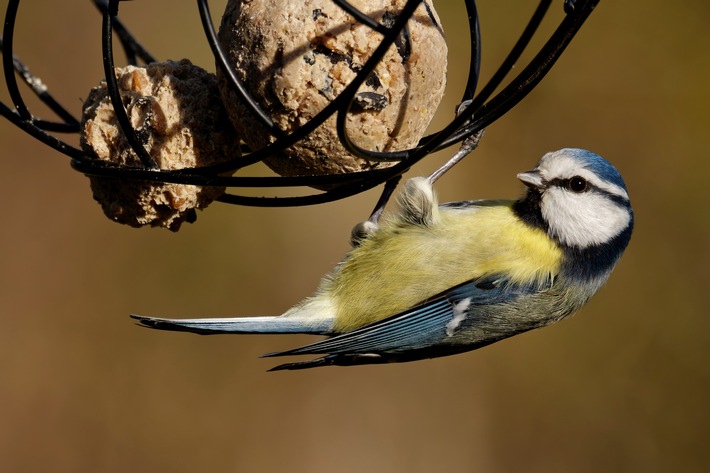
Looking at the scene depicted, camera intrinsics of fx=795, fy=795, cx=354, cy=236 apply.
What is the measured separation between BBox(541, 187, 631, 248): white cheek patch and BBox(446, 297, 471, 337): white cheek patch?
34cm

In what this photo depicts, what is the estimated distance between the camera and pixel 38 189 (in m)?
3.73

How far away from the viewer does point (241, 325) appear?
2.17m

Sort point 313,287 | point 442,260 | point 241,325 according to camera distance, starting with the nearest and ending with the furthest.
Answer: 1. point 241,325
2. point 442,260
3. point 313,287

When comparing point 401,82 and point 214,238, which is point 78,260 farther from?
point 401,82

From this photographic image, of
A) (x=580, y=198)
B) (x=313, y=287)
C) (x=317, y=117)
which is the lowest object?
(x=317, y=117)

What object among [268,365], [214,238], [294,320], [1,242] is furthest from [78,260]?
[294,320]

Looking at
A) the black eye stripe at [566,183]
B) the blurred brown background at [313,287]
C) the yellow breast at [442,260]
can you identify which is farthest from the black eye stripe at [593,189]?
the blurred brown background at [313,287]

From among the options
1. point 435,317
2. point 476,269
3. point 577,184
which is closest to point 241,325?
point 435,317

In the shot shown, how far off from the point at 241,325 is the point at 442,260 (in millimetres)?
632

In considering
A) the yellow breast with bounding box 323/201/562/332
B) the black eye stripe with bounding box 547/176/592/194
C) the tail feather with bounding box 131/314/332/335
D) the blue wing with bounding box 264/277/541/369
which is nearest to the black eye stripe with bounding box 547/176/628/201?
the black eye stripe with bounding box 547/176/592/194

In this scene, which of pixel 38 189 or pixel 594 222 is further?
pixel 38 189

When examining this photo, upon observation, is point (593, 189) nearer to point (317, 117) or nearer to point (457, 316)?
point (457, 316)

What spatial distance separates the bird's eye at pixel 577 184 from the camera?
2.28 metres

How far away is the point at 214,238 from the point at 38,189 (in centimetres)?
85
